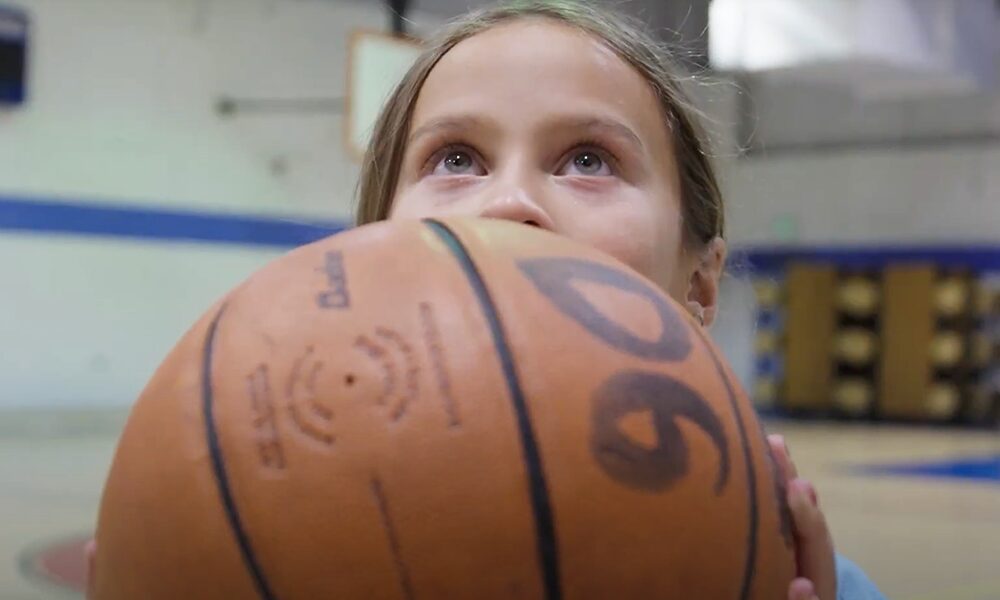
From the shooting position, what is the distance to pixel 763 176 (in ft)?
33.7

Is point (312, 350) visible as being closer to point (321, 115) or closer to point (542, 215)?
point (542, 215)

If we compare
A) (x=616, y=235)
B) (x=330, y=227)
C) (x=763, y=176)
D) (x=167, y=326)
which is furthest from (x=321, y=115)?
(x=616, y=235)

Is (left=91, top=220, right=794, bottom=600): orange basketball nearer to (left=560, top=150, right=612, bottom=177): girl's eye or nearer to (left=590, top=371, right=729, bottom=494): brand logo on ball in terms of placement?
(left=590, top=371, right=729, bottom=494): brand logo on ball

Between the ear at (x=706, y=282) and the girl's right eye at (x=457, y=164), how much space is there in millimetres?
298

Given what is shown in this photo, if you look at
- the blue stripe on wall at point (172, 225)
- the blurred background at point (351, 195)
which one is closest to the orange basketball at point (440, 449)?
the blurred background at point (351, 195)

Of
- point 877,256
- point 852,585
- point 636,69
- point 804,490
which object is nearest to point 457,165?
point 636,69

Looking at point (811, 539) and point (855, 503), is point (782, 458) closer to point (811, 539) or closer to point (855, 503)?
point (811, 539)

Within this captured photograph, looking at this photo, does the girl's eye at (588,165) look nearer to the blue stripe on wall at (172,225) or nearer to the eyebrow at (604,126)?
the eyebrow at (604,126)

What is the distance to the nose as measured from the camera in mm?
1022

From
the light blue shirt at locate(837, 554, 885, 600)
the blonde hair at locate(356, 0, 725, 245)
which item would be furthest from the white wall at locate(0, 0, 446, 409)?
the light blue shirt at locate(837, 554, 885, 600)

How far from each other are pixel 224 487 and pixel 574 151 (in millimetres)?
515

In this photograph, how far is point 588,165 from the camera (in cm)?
113

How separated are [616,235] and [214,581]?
1.65ft

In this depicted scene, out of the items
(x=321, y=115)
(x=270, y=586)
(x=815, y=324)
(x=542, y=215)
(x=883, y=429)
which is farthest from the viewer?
(x=815, y=324)
